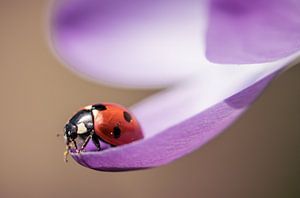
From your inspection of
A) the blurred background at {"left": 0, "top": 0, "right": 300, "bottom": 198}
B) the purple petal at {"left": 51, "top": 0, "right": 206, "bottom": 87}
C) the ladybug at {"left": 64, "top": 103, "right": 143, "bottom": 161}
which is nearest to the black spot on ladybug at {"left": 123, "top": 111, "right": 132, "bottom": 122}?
the ladybug at {"left": 64, "top": 103, "right": 143, "bottom": 161}

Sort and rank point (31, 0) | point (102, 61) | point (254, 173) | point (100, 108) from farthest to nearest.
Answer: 1. point (31, 0)
2. point (254, 173)
3. point (102, 61)
4. point (100, 108)

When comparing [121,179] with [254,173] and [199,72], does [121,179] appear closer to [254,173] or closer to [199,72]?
[254,173]

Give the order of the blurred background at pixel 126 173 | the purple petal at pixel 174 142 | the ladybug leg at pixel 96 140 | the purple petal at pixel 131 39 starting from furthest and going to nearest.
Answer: the blurred background at pixel 126 173 → the purple petal at pixel 131 39 → the ladybug leg at pixel 96 140 → the purple petal at pixel 174 142

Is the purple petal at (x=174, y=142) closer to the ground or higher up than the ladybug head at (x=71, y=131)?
closer to the ground

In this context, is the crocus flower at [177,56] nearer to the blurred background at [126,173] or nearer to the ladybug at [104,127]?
the ladybug at [104,127]

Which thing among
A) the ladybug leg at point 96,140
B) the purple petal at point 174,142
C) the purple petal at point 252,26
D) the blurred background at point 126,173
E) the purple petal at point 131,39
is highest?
the blurred background at point 126,173

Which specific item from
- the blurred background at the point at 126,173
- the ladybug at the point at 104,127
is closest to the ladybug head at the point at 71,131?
the ladybug at the point at 104,127

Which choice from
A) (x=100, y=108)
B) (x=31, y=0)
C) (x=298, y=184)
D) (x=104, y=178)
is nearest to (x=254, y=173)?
(x=298, y=184)
